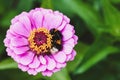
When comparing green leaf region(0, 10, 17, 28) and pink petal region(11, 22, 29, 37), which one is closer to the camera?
pink petal region(11, 22, 29, 37)

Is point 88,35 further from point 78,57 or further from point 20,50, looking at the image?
point 20,50

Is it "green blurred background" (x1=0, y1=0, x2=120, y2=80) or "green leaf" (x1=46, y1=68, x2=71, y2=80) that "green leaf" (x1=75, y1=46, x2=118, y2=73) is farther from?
"green leaf" (x1=46, y1=68, x2=71, y2=80)

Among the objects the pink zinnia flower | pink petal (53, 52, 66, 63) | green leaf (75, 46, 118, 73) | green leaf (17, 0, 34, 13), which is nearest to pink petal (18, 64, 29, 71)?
the pink zinnia flower

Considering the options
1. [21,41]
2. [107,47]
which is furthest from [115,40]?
[21,41]

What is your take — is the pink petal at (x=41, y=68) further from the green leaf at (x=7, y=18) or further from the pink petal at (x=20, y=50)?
the green leaf at (x=7, y=18)

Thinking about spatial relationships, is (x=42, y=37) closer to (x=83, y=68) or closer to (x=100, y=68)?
(x=83, y=68)

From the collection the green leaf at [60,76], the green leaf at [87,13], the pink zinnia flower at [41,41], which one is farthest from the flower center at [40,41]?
the green leaf at [87,13]
